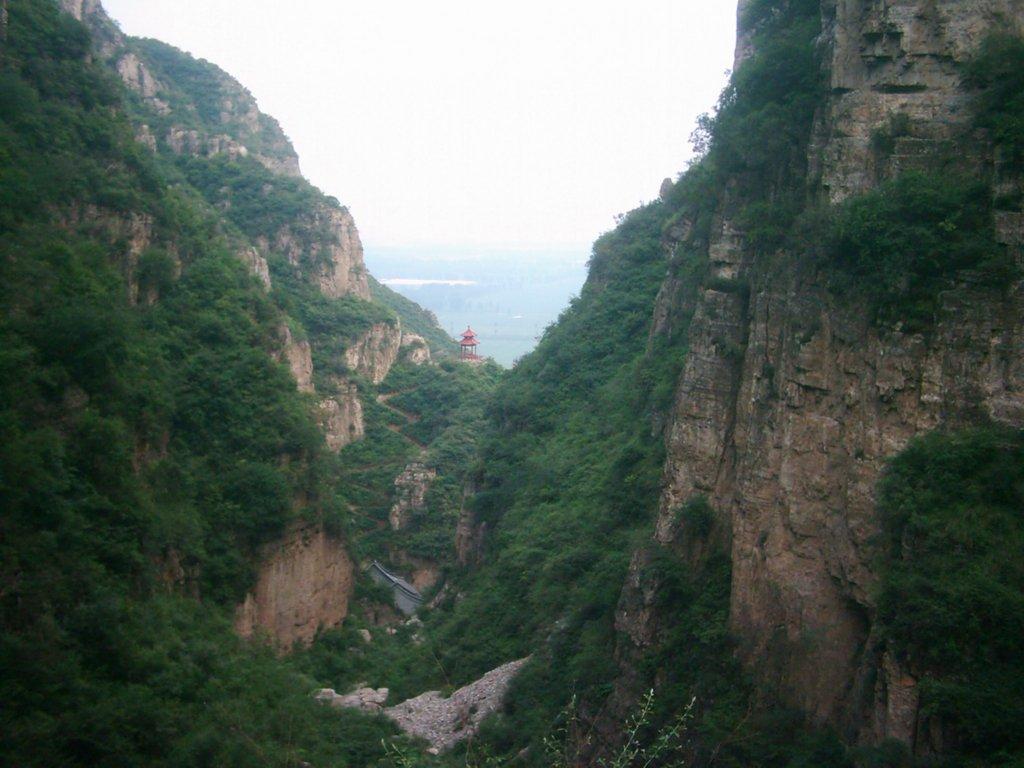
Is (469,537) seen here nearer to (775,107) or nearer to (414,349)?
(775,107)

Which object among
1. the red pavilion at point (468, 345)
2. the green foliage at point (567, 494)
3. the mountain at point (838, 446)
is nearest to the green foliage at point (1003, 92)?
the mountain at point (838, 446)

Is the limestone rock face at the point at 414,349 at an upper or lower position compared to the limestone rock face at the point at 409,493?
upper

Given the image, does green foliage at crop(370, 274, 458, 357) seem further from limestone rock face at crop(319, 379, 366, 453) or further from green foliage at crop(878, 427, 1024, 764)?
green foliage at crop(878, 427, 1024, 764)

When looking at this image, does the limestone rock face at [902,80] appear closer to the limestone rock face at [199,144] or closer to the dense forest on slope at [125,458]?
the dense forest on slope at [125,458]

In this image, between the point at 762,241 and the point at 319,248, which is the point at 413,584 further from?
the point at 762,241

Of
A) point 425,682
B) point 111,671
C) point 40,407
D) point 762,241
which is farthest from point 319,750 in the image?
point 762,241

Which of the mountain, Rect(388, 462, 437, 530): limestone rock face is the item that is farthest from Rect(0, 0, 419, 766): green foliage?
Rect(388, 462, 437, 530): limestone rock face

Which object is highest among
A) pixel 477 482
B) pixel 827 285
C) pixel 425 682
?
pixel 827 285
